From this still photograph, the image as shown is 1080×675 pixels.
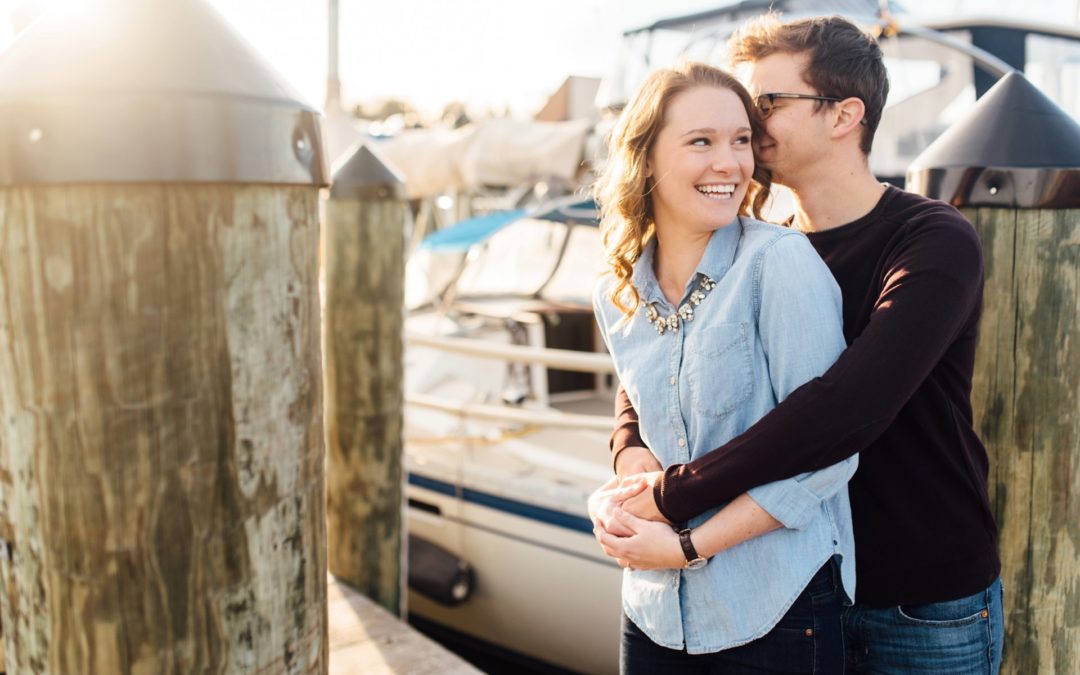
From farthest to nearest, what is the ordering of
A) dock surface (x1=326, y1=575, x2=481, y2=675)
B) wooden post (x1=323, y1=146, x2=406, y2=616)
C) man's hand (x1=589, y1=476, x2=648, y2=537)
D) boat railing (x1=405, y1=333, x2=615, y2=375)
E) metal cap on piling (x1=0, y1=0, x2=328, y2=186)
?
boat railing (x1=405, y1=333, x2=615, y2=375) < wooden post (x1=323, y1=146, x2=406, y2=616) < dock surface (x1=326, y1=575, x2=481, y2=675) < man's hand (x1=589, y1=476, x2=648, y2=537) < metal cap on piling (x1=0, y1=0, x2=328, y2=186)

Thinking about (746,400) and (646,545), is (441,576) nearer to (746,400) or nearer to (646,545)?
(646,545)

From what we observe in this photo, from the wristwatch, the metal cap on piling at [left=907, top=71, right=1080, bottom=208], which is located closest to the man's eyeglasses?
the metal cap on piling at [left=907, top=71, right=1080, bottom=208]

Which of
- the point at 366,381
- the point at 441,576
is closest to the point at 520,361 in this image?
the point at 366,381

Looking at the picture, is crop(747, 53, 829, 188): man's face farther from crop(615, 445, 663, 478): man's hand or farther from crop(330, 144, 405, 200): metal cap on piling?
crop(330, 144, 405, 200): metal cap on piling

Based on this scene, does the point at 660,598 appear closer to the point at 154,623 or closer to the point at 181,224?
the point at 154,623

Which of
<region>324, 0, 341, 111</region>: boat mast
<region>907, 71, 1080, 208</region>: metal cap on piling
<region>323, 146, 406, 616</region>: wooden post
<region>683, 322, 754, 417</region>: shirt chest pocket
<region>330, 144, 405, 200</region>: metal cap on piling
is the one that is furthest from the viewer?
<region>324, 0, 341, 111</region>: boat mast

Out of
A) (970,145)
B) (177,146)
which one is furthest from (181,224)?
(970,145)

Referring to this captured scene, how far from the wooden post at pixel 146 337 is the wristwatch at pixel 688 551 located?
0.68 m

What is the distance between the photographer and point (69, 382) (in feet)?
4.17

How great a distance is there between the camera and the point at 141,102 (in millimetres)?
1227

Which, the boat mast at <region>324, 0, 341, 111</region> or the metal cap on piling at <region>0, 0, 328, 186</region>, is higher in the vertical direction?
the boat mast at <region>324, 0, 341, 111</region>

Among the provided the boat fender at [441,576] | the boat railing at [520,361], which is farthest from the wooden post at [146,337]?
the boat fender at [441,576]

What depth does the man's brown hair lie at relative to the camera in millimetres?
1785

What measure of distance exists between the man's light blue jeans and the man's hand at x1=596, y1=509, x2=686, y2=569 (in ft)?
1.15
